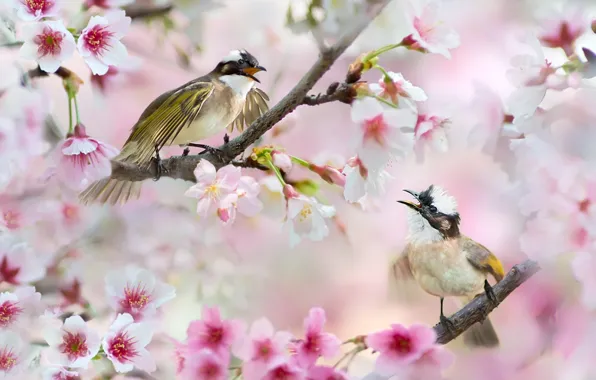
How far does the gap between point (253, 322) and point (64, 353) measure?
8.6 inches

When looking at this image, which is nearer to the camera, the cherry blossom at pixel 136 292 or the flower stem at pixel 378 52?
the flower stem at pixel 378 52

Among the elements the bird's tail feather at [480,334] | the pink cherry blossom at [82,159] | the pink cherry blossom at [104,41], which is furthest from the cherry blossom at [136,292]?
the bird's tail feather at [480,334]

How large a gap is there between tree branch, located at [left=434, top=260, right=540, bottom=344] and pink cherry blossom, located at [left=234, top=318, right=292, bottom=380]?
0.57 ft

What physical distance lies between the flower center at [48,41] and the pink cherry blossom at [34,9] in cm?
2

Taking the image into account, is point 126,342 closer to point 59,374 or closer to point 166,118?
point 59,374

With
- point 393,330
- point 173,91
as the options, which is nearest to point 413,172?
point 393,330

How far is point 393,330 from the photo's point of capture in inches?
26.5

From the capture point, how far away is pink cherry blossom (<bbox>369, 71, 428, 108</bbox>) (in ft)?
2.00

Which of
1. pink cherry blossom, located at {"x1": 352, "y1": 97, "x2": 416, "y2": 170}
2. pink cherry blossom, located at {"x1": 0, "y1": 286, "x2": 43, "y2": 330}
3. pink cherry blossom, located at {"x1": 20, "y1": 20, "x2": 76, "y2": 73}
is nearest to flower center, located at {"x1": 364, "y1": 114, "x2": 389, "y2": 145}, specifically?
pink cherry blossom, located at {"x1": 352, "y1": 97, "x2": 416, "y2": 170}

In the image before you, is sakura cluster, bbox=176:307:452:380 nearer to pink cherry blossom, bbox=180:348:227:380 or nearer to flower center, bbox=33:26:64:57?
pink cherry blossom, bbox=180:348:227:380

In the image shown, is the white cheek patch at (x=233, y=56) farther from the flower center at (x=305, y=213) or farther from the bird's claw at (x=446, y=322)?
the bird's claw at (x=446, y=322)

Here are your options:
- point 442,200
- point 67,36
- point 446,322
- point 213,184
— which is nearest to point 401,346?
point 446,322

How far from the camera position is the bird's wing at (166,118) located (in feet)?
2.23

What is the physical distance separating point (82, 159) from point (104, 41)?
13 centimetres
